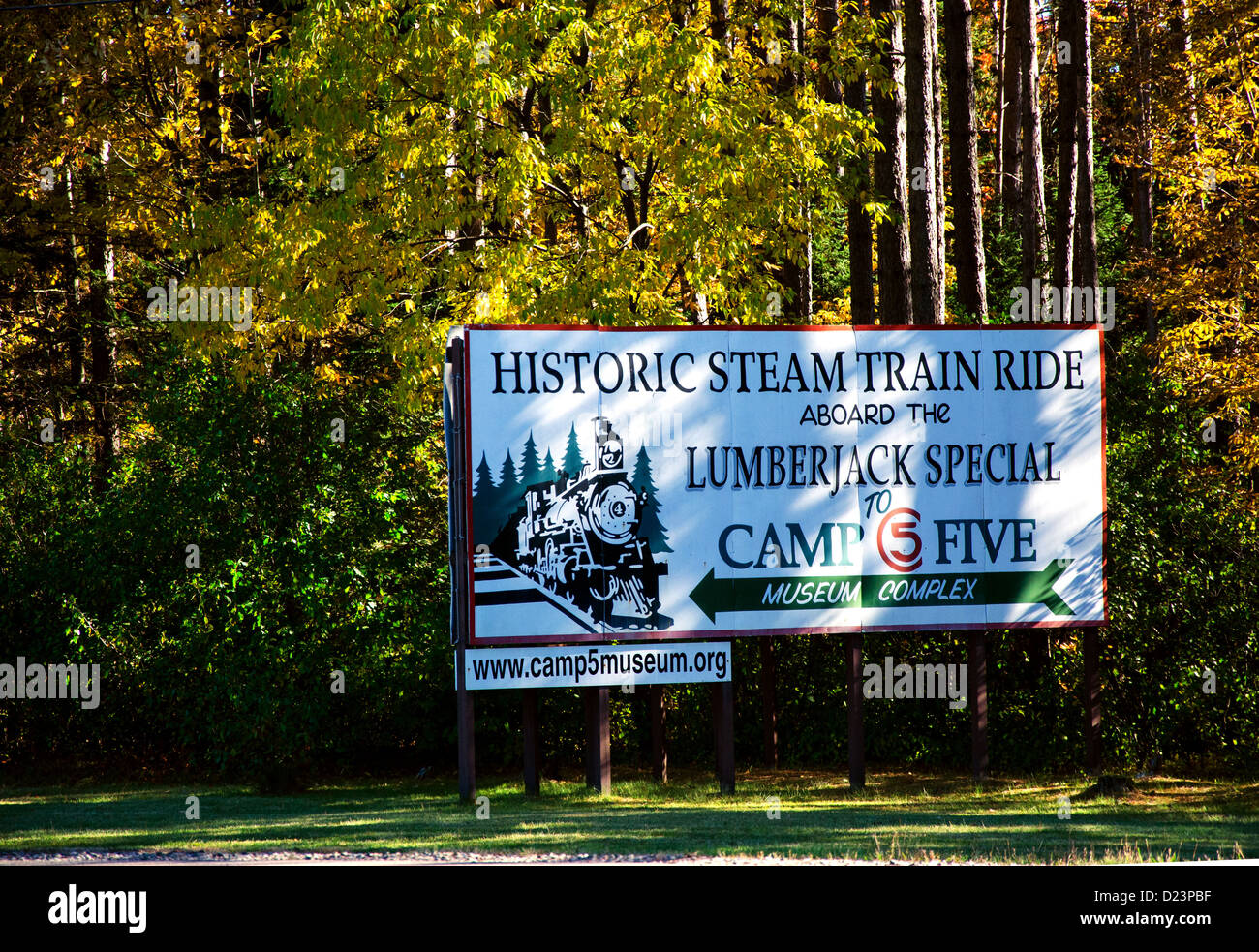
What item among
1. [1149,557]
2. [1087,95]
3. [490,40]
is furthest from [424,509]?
[1087,95]

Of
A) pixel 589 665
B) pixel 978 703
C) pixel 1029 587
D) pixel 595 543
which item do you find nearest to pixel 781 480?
pixel 595 543

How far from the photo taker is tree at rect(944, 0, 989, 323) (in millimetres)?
17359

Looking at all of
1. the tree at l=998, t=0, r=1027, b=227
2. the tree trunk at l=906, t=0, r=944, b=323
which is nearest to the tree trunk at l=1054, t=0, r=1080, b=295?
the tree trunk at l=906, t=0, r=944, b=323

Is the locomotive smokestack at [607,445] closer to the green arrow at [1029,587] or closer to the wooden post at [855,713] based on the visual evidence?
the wooden post at [855,713]

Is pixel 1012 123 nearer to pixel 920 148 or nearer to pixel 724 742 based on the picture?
pixel 920 148

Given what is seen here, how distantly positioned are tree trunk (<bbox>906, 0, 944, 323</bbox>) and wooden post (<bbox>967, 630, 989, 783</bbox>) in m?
4.40

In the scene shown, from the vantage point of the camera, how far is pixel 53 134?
22.1m

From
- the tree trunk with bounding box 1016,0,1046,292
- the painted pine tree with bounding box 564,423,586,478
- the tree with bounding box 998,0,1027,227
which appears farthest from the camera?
the tree with bounding box 998,0,1027,227

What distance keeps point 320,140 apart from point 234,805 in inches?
303

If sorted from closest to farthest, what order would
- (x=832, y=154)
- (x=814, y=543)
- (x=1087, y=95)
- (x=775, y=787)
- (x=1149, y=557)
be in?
(x=814, y=543), (x=775, y=787), (x=1149, y=557), (x=832, y=154), (x=1087, y=95)

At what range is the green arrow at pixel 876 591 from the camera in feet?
43.1

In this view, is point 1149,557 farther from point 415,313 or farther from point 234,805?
Answer: point 234,805

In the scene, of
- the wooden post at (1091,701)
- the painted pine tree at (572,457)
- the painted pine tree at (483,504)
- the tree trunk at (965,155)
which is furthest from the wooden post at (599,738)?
the tree trunk at (965,155)

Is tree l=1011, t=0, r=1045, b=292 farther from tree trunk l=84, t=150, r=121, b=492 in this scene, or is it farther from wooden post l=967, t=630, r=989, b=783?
tree trunk l=84, t=150, r=121, b=492
